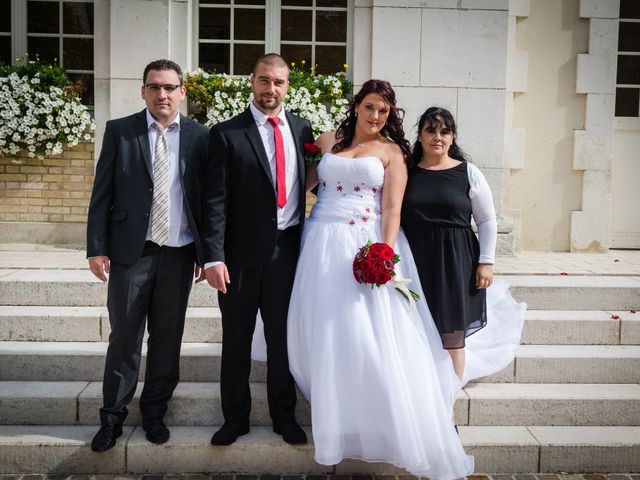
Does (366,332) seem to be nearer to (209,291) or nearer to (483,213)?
(483,213)

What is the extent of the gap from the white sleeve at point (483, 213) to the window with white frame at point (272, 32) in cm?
413

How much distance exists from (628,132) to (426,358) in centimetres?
560

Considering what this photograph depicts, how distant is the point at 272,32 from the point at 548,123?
352cm

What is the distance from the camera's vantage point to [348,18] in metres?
7.38

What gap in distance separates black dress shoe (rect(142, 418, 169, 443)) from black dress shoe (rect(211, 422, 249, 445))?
11.8 inches

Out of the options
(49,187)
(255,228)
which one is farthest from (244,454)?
(49,187)

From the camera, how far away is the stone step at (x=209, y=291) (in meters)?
4.90

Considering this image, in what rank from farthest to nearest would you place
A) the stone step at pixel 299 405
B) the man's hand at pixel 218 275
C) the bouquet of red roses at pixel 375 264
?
1. the stone step at pixel 299 405
2. the man's hand at pixel 218 275
3. the bouquet of red roses at pixel 375 264

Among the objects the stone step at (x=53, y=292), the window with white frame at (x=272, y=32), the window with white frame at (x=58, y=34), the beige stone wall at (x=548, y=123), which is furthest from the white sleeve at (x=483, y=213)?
the window with white frame at (x=58, y=34)

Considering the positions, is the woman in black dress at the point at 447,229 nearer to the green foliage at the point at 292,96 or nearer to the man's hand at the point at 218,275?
the man's hand at the point at 218,275

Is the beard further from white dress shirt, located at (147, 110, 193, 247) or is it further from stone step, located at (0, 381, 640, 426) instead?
stone step, located at (0, 381, 640, 426)

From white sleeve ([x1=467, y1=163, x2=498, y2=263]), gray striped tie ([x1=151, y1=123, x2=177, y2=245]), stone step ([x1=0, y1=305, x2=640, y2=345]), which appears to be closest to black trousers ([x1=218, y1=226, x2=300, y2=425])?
gray striped tie ([x1=151, y1=123, x2=177, y2=245])

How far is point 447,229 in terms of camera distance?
3752 mm

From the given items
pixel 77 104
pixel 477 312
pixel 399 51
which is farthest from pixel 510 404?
pixel 77 104
